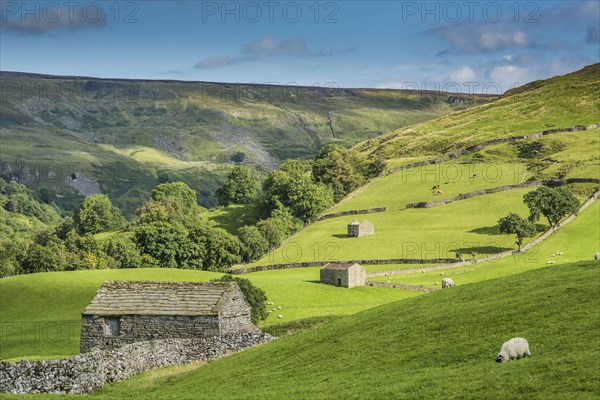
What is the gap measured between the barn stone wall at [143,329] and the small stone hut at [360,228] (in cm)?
9165

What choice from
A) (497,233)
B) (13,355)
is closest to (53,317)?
(13,355)

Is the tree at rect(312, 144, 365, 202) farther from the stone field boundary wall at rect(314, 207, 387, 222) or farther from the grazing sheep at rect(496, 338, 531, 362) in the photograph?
the grazing sheep at rect(496, 338, 531, 362)

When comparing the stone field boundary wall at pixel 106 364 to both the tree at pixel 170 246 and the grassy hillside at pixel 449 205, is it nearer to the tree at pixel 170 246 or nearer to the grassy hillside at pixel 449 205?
the grassy hillside at pixel 449 205

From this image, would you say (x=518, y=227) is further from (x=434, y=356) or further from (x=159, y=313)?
(x=434, y=356)

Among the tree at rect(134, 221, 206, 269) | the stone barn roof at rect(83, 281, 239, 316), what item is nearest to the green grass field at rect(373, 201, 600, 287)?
the tree at rect(134, 221, 206, 269)

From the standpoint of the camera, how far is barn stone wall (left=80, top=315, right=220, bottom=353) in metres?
48.2

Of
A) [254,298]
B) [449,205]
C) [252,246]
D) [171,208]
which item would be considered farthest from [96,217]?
[254,298]

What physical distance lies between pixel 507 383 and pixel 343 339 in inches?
578

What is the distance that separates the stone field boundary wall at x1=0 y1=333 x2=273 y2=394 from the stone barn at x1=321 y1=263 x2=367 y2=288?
166ft

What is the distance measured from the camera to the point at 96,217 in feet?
612

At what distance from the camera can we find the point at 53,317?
270 ft

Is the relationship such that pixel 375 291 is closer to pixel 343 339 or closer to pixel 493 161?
pixel 343 339

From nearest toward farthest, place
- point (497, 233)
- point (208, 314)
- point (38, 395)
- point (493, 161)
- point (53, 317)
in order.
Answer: point (38, 395) < point (208, 314) < point (53, 317) < point (497, 233) < point (493, 161)

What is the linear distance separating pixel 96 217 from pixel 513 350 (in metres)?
165
